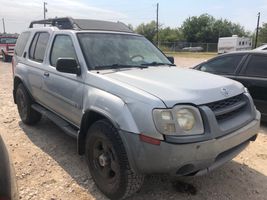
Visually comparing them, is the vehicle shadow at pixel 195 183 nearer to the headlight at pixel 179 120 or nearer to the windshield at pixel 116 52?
the headlight at pixel 179 120

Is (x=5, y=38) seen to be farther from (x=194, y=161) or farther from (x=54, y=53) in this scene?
(x=194, y=161)

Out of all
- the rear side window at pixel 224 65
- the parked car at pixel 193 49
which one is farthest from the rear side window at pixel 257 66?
the parked car at pixel 193 49

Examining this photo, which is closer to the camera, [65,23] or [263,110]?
[65,23]

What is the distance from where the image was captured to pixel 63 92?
4418 millimetres

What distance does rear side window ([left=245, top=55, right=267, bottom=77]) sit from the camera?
613cm

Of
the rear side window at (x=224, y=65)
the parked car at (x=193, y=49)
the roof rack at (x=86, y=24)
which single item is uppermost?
the roof rack at (x=86, y=24)

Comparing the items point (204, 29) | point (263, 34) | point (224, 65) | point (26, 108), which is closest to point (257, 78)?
point (224, 65)

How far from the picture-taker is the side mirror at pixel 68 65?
153 inches

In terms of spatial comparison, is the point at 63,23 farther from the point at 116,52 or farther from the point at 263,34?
the point at 263,34

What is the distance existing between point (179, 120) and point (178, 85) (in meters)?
0.51

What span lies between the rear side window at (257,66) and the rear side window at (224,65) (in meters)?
0.28

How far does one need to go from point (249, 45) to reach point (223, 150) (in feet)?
162

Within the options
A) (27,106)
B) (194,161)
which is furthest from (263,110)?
(27,106)

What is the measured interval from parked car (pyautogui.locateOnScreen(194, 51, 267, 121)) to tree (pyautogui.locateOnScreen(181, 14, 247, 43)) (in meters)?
64.6
